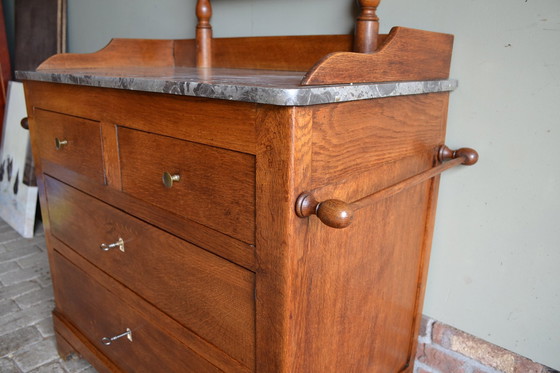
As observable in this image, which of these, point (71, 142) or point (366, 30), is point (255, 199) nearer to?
point (366, 30)

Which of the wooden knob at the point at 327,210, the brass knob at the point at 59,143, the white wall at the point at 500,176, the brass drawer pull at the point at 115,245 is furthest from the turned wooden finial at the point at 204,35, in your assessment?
the wooden knob at the point at 327,210

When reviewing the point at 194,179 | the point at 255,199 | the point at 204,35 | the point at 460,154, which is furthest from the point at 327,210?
the point at 204,35

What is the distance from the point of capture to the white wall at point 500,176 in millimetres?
1090

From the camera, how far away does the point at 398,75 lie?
0.96m

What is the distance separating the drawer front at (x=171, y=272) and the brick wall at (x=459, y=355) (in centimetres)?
74

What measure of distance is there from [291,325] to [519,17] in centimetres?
91

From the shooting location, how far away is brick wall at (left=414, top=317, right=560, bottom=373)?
126 centimetres

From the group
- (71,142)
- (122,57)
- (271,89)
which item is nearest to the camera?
(271,89)

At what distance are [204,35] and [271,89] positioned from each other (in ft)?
3.56

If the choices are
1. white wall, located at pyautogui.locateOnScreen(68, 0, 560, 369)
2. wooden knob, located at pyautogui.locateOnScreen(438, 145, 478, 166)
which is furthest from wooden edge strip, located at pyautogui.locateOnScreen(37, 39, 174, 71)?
wooden knob, located at pyautogui.locateOnScreen(438, 145, 478, 166)

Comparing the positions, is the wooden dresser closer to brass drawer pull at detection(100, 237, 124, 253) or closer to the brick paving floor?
brass drawer pull at detection(100, 237, 124, 253)

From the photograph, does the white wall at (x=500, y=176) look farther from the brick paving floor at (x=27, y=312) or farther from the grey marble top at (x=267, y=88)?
the brick paving floor at (x=27, y=312)

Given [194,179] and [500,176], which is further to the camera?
[500,176]

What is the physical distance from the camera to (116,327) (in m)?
1.36
